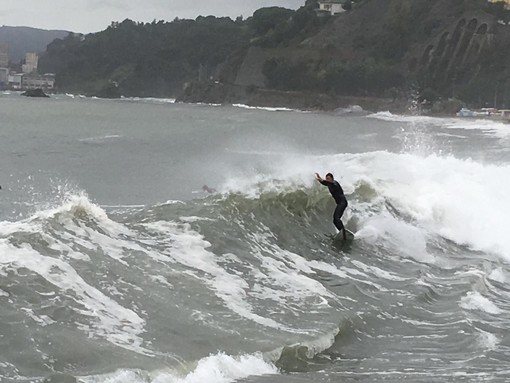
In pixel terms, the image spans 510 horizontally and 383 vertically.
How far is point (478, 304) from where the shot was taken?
42.8ft

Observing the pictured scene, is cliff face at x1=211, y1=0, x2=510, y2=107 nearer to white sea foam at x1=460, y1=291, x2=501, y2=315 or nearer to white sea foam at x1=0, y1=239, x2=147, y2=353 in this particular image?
white sea foam at x1=460, y1=291, x2=501, y2=315

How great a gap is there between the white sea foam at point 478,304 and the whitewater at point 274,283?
0.03 meters

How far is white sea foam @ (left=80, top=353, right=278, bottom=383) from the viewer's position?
8406mm

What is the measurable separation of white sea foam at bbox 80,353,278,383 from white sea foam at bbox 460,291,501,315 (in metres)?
4.61

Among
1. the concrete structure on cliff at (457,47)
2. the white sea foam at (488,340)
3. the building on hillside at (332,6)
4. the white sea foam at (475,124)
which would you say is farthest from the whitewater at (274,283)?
the building on hillside at (332,6)

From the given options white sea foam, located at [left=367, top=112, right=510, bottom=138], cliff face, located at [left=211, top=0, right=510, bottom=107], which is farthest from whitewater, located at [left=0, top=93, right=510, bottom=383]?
cliff face, located at [left=211, top=0, right=510, bottom=107]

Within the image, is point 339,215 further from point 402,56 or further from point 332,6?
point 332,6

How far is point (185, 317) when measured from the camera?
10633 millimetres

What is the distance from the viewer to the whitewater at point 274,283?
30.6 ft

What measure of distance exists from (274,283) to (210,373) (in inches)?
164

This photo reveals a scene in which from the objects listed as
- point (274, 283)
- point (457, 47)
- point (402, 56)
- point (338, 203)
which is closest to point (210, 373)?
point (274, 283)

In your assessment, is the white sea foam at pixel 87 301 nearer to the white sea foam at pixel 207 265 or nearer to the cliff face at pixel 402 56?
the white sea foam at pixel 207 265

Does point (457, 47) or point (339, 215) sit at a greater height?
point (457, 47)

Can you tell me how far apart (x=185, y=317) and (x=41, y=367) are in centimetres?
254
